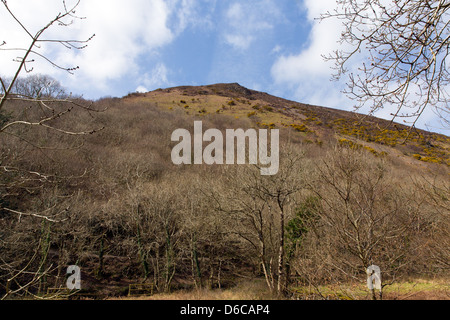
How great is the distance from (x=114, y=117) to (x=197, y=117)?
1639 cm

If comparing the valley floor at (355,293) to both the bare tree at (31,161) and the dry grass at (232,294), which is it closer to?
the dry grass at (232,294)

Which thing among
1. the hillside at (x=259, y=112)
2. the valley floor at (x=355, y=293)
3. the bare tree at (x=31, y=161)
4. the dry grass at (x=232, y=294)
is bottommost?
the dry grass at (x=232, y=294)

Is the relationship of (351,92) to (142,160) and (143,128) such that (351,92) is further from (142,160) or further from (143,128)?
(143,128)

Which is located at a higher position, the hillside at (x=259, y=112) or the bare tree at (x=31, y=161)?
the hillside at (x=259, y=112)

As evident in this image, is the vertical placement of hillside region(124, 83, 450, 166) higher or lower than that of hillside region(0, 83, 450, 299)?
higher

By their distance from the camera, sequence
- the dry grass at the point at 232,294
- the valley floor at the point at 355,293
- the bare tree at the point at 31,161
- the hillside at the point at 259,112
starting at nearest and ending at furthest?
the bare tree at the point at 31,161 < the valley floor at the point at 355,293 < the dry grass at the point at 232,294 < the hillside at the point at 259,112

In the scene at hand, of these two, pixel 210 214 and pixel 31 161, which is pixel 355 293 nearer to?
pixel 210 214

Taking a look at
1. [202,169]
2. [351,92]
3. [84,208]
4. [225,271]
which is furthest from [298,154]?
[202,169]

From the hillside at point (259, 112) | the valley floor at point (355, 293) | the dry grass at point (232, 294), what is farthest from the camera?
the hillside at point (259, 112)

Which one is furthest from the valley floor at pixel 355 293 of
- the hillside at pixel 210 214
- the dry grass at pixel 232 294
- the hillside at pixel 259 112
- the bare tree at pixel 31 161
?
the hillside at pixel 259 112

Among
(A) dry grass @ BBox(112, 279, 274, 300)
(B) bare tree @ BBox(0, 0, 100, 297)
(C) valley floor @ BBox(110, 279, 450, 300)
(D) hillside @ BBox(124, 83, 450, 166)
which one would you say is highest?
(D) hillside @ BBox(124, 83, 450, 166)

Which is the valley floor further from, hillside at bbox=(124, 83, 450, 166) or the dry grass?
hillside at bbox=(124, 83, 450, 166)

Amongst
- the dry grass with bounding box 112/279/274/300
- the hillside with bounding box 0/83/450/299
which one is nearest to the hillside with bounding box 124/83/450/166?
the hillside with bounding box 0/83/450/299
